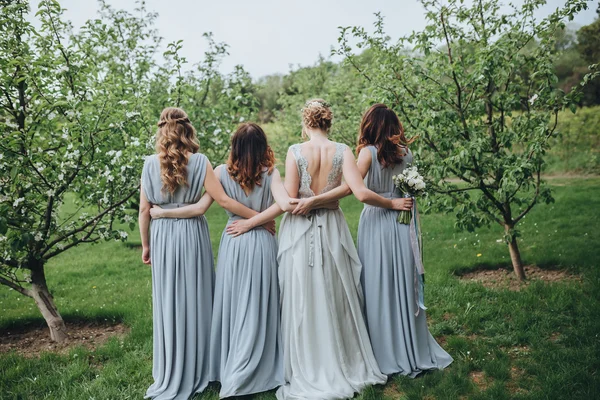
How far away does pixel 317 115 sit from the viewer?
4363mm

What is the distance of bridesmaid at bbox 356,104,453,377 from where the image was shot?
449 cm

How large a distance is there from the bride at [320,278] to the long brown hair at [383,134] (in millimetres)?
327

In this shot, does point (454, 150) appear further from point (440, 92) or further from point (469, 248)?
point (469, 248)

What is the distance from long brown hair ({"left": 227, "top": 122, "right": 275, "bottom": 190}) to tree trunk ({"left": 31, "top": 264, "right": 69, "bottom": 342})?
9.56ft

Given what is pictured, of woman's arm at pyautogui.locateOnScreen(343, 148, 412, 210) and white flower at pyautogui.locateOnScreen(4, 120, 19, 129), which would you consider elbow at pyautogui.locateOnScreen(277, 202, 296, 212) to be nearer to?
woman's arm at pyautogui.locateOnScreen(343, 148, 412, 210)

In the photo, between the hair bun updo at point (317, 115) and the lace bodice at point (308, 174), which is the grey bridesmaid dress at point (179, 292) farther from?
the hair bun updo at point (317, 115)

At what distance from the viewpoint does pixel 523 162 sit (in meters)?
5.33

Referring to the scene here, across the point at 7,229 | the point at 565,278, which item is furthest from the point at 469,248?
the point at 7,229

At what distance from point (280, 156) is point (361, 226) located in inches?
458

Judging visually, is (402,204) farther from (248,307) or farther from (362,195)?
(248,307)

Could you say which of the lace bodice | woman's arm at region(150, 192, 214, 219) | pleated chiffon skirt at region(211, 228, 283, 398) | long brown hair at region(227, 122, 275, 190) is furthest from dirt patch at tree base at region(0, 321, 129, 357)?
the lace bodice

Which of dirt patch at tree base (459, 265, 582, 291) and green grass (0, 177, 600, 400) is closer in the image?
green grass (0, 177, 600, 400)

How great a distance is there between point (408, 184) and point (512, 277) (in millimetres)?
3287

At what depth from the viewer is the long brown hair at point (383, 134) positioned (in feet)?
14.7
